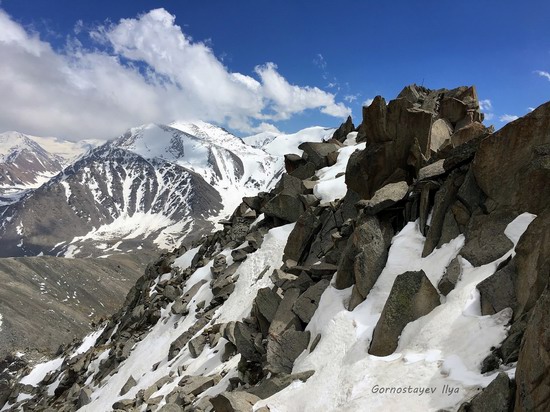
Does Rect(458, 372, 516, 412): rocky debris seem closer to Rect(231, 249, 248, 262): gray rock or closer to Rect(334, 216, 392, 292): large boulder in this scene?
Rect(334, 216, 392, 292): large boulder

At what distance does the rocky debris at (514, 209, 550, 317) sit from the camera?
11.6m

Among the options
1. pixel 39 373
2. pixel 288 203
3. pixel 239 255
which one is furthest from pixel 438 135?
pixel 39 373

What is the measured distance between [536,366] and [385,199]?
473 inches

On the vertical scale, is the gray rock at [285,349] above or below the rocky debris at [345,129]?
below

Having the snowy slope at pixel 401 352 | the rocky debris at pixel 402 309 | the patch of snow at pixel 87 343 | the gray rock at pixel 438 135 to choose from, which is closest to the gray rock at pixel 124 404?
the snowy slope at pixel 401 352

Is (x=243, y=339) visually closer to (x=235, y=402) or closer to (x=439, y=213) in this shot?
(x=235, y=402)

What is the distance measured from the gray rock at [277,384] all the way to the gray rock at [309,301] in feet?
13.6

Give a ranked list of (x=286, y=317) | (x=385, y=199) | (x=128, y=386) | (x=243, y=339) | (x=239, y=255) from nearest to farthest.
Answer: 1. (x=385, y=199)
2. (x=286, y=317)
3. (x=243, y=339)
4. (x=128, y=386)
5. (x=239, y=255)

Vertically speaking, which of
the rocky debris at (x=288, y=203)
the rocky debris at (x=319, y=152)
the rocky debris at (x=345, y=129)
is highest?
the rocky debris at (x=345, y=129)

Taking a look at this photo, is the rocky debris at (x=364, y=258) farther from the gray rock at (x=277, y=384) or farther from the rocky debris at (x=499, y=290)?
the rocky debris at (x=499, y=290)

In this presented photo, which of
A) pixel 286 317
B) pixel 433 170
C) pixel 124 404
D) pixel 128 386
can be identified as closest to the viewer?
pixel 433 170

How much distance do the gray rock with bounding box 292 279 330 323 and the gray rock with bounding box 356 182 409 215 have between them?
4736mm

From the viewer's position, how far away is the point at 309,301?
2081 centimetres

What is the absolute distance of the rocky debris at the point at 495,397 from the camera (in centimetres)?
942
